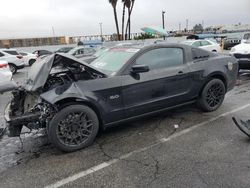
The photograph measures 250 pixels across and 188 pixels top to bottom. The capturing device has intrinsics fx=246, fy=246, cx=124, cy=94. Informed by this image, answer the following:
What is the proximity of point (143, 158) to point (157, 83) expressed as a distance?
147 cm

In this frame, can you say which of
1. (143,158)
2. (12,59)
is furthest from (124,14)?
(143,158)

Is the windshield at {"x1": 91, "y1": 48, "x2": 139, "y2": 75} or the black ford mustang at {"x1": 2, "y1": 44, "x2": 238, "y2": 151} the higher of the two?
the windshield at {"x1": 91, "y1": 48, "x2": 139, "y2": 75}

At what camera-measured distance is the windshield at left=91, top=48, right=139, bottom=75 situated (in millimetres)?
4273

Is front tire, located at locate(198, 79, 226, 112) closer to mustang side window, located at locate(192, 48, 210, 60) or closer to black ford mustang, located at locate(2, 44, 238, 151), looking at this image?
black ford mustang, located at locate(2, 44, 238, 151)

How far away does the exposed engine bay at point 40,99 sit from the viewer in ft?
11.9

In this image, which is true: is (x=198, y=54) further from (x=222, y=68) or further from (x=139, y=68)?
(x=139, y=68)

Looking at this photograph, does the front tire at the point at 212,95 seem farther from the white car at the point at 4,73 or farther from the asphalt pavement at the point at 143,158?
the white car at the point at 4,73

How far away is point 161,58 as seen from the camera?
15.1 ft

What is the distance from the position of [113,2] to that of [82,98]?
32181 millimetres

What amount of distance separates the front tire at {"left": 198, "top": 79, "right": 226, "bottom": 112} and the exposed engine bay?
90.7 inches

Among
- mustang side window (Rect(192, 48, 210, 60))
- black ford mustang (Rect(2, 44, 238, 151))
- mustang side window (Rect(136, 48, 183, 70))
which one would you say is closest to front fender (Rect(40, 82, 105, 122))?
black ford mustang (Rect(2, 44, 238, 151))

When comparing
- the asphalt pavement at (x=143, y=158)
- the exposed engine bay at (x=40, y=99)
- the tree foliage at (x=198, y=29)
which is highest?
the tree foliage at (x=198, y=29)

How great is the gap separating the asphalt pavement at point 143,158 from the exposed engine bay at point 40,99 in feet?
1.69

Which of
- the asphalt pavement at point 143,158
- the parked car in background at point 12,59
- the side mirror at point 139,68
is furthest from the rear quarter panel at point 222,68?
the parked car in background at point 12,59
